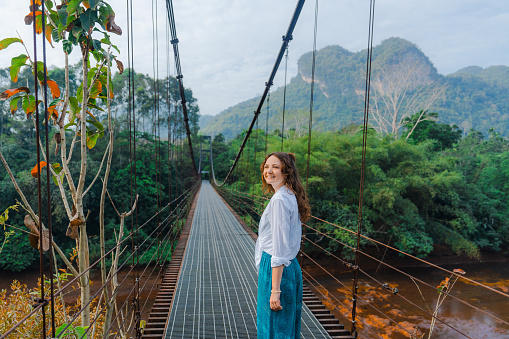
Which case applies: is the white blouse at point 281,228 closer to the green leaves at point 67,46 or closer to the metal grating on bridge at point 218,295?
the metal grating on bridge at point 218,295

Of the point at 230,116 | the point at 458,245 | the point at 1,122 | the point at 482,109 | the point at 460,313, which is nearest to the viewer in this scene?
the point at 460,313

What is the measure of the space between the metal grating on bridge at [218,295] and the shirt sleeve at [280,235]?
718mm

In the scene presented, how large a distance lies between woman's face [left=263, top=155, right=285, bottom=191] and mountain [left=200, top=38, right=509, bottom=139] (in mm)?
14384

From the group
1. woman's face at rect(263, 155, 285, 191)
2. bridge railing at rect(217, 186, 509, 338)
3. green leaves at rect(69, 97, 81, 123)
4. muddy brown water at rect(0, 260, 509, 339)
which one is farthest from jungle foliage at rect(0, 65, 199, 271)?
woman's face at rect(263, 155, 285, 191)

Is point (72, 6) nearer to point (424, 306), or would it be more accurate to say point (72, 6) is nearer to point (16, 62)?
point (16, 62)

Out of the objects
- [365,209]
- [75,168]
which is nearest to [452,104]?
[365,209]

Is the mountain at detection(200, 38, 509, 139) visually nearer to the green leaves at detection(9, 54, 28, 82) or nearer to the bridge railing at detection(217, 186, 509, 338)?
the bridge railing at detection(217, 186, 509, 338)

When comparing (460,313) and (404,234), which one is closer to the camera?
(460,313)

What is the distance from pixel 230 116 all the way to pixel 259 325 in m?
38.9

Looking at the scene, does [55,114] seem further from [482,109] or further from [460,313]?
[482,109]

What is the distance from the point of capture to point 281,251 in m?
0.90

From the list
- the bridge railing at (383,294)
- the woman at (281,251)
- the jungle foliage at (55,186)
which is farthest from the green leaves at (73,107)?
the jungle foliage at (55,186)

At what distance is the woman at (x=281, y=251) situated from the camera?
902 mm

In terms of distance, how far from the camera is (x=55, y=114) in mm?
1333
